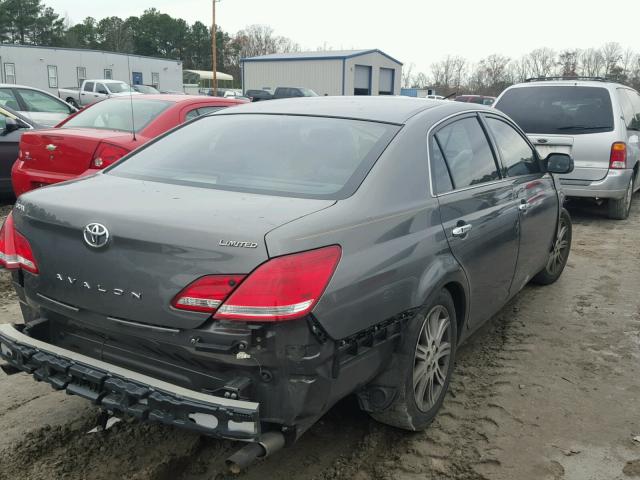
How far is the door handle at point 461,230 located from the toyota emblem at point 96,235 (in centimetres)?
165

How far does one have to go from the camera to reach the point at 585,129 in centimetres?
800

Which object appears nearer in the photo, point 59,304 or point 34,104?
point 59,304

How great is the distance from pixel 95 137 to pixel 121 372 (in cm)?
425

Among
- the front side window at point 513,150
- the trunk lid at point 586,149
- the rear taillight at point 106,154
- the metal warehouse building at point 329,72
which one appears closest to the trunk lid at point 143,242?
the front side window at point 513,150

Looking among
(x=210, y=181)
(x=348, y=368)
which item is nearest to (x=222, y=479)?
(x=348, y=368)

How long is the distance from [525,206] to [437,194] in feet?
4.37

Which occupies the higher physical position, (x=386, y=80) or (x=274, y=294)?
(x=386, y=80)

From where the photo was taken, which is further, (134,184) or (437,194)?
(437,194)

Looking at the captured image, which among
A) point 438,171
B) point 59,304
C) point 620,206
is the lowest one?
point 620,206

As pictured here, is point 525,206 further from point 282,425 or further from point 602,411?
point 282,425

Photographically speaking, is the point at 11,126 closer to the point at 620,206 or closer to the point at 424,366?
Answer: the point at 424,366

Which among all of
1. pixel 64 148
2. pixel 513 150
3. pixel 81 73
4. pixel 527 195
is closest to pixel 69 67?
pixel 81 73

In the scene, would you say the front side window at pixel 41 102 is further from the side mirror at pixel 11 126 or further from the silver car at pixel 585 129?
the silver car at pixel 585 129

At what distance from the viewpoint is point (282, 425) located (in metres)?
2.25
